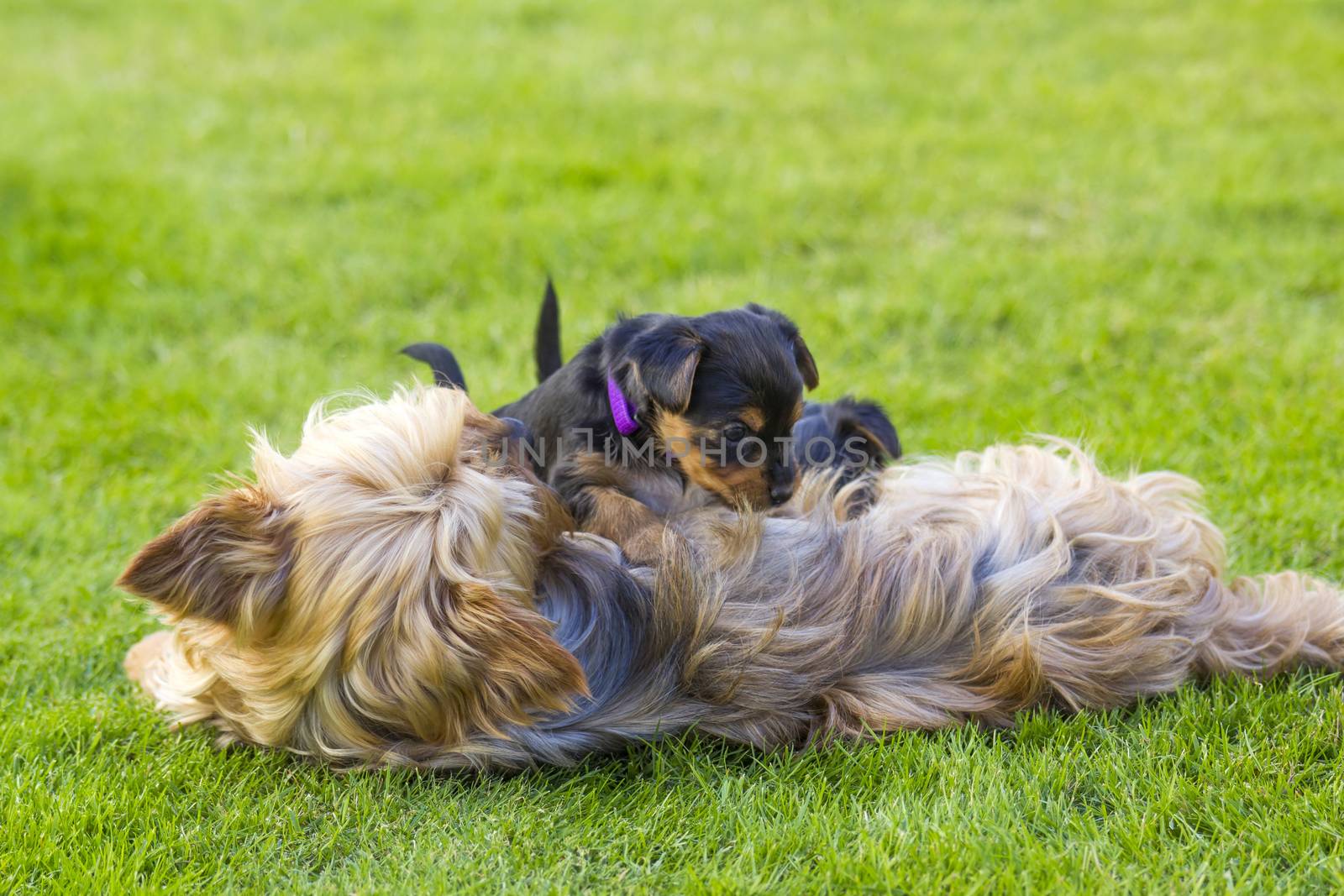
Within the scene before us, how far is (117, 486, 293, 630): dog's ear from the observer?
129 inches

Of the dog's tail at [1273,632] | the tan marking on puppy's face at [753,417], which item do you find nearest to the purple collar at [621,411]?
the tan marking on puppy's face at [753,417]

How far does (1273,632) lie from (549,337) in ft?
10.1

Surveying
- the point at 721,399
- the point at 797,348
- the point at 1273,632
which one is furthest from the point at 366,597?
the point at 1273,632

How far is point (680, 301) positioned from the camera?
7133 mm

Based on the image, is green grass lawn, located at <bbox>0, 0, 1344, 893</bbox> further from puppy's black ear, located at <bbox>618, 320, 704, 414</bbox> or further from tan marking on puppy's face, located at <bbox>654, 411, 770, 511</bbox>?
puppy's black ear, located at <bbox>618, 320, 704, 414</bbox>

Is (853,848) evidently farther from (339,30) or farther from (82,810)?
(339,30)

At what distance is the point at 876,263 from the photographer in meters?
7.61

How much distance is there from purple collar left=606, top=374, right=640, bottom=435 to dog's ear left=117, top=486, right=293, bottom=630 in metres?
1.49

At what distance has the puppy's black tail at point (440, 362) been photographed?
4.64 meters

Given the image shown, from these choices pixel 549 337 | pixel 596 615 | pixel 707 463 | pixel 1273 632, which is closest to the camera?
pixel 596 615

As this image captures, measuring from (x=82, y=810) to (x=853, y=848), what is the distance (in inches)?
82.8

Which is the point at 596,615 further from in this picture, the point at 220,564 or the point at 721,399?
the point at 721,399

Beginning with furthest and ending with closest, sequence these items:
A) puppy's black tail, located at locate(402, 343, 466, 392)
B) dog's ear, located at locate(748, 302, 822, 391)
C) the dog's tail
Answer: dog's ear, located at locate(748, 302, 822, 391) < puppy's black tail, located at locate(402, 343, 466, 392) < the dog's tail

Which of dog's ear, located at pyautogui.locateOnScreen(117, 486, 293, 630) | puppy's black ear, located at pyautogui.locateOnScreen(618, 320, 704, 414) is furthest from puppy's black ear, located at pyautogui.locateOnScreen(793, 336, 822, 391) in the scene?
dog's ear, located at pyautogui.locateOnScreen(117, 486, 293, 630)
